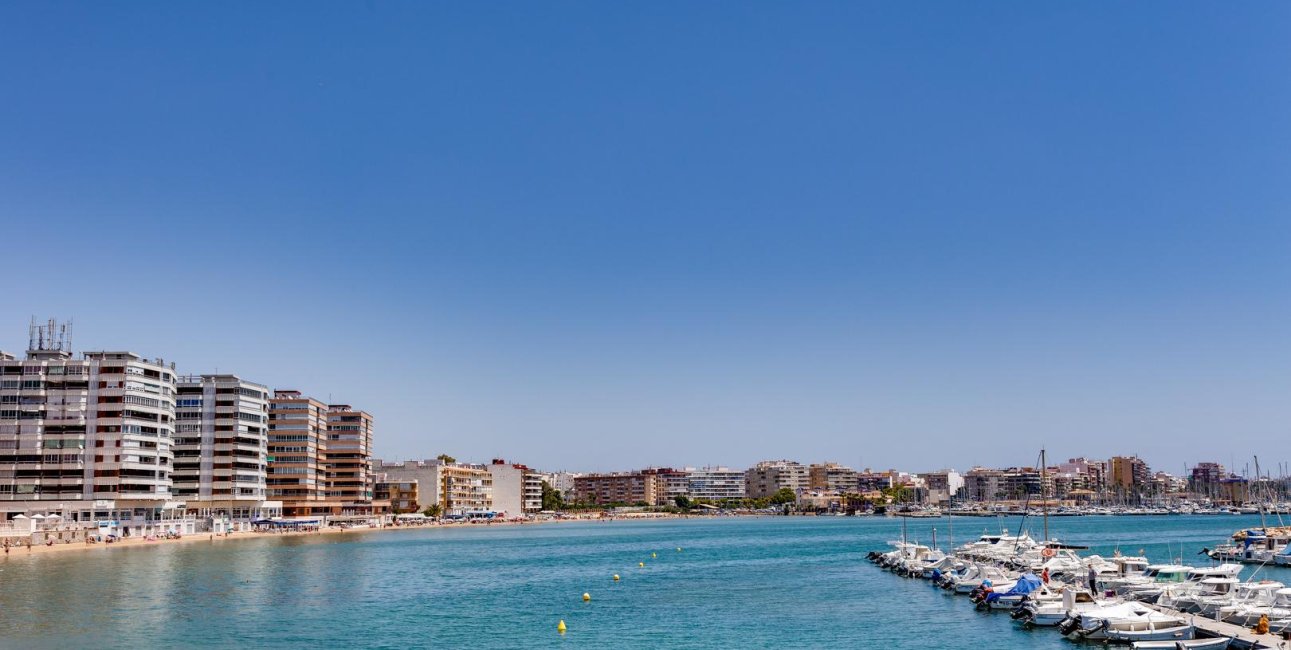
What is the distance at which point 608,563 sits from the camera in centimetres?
9031

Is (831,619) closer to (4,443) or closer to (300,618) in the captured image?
(300,618)

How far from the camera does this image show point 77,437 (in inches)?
4523

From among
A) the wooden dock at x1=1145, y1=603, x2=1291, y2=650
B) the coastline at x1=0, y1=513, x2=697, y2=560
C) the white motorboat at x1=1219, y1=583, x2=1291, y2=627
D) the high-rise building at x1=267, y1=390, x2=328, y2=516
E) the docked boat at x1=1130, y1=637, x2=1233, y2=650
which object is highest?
the high-rise building at x1=267, y1=390, x2=328, y2=516

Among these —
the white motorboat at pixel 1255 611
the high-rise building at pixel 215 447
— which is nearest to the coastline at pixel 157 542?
the high-rise building at pixel 215 447

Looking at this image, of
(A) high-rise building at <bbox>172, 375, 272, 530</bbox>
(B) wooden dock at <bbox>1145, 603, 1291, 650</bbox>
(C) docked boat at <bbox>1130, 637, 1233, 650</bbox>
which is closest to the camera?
(B) wooden dock at <bbox>1145, 603, 1291, 650</bbox>

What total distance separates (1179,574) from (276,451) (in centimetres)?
12912

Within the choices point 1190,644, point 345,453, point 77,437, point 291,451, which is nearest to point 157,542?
point 77,437

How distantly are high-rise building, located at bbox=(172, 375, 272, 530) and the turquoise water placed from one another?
3953cm

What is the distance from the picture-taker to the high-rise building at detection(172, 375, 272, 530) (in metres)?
136

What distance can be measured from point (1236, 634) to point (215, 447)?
413ft

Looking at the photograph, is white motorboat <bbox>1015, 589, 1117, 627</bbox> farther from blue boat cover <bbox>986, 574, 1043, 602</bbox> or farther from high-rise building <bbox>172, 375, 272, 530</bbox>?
high-rise building <bbox>172, 375, 272, 530</bbox>

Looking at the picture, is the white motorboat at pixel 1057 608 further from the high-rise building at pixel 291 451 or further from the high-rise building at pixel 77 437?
the high-rise building at pixel 291 451

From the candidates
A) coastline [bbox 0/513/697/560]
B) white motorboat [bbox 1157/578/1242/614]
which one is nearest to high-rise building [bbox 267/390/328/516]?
coastline [bbox 0/513/697/560]

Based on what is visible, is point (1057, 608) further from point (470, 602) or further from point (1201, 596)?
point (470, 602)
